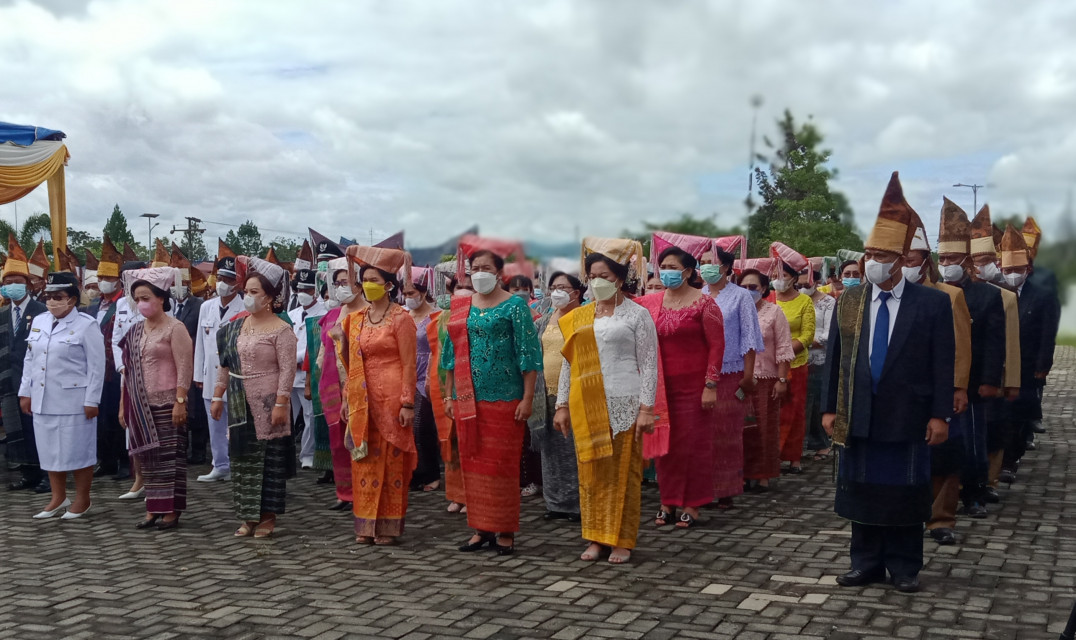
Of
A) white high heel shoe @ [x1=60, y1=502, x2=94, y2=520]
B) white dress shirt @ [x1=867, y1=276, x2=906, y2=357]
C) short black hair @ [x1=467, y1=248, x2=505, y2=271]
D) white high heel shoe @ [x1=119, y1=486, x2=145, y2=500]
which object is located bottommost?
white high heel shoe @ [x1=119, y1=486, x2=145, y2=500]

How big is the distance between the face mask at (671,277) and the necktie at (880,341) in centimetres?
185

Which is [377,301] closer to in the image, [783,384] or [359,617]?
[359,617]

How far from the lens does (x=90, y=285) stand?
43.2 feet

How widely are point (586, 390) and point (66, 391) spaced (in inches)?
181

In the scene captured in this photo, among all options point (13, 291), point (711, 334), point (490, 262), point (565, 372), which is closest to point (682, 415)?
point (711, 334)

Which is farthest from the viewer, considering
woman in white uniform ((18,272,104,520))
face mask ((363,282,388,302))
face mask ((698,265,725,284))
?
woman in white uniform ((18,272,104,520))

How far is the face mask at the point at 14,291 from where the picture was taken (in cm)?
1012

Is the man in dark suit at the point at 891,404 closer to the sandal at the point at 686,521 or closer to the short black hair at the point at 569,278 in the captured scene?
the sandal at the point at 686,521

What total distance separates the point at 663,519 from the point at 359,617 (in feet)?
9.85

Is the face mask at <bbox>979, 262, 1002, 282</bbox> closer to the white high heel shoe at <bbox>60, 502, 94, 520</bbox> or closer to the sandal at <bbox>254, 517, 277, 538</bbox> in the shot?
the sandal at <bbox>254, 517, 277, 538</bbox>

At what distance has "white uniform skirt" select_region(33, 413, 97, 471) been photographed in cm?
848

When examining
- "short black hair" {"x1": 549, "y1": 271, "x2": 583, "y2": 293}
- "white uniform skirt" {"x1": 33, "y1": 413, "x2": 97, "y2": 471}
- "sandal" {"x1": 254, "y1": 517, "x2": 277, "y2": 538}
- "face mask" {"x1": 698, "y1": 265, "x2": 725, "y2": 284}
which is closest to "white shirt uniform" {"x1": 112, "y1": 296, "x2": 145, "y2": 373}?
"white uniform skirt" {"x1": 33, "y1": 413, "x2": 97, "y2": 471}

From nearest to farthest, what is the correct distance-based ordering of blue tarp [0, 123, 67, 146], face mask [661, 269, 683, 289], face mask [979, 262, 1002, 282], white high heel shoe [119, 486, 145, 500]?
face mask [661, 269, 683, 289] < face mask [979, 262, 1002, 282] < white high heel shoe [119, 486, 145, 500] < blue tarp [0, 123, 67, 146]

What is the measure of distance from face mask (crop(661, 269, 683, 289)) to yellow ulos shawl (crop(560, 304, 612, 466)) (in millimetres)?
984
